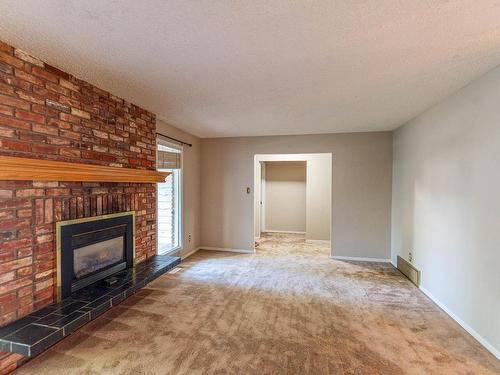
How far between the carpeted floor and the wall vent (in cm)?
10

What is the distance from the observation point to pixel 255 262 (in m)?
4.72

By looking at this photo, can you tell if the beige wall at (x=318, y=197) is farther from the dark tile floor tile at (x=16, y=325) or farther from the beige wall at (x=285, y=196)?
the dark tile floor tile at (x=16, y=325)

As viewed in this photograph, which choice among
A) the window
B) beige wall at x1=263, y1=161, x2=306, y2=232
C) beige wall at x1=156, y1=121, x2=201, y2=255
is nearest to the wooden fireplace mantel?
the window

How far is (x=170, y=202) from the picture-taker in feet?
14.9

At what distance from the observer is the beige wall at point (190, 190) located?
4.85 m

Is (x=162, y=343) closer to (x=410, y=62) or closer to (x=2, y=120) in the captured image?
(x=2, y=120)

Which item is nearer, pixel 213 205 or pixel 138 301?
pixel 138 301

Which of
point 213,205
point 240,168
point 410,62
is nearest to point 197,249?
point 213,205

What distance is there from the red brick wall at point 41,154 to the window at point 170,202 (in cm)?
130

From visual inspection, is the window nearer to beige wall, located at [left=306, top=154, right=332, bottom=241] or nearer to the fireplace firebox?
the fireplace firebox

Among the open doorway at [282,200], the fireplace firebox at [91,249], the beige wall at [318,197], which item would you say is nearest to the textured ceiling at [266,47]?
the fireplace firebox at [91,249]

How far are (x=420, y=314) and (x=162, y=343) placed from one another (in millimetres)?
2707

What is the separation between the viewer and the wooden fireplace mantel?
5.58ft

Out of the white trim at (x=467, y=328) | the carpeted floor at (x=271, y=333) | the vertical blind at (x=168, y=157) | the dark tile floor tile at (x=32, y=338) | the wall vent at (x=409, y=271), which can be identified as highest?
the vertical blind at (x=168, y=157)
